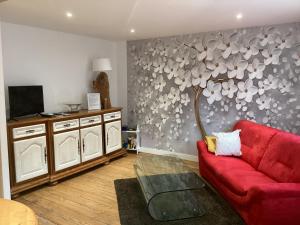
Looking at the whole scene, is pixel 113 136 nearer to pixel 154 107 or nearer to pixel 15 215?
pixel 154 107

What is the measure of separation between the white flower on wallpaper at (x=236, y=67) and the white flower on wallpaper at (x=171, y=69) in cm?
91

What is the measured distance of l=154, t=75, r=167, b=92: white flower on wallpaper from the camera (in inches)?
Answer: 183

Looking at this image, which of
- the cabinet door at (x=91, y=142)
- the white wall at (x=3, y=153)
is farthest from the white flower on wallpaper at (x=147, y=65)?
the white wall at (x=3, y=153)

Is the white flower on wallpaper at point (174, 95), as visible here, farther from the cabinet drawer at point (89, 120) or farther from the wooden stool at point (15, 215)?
the wooden stool at point (15, 215)

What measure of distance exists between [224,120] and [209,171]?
3.82ft

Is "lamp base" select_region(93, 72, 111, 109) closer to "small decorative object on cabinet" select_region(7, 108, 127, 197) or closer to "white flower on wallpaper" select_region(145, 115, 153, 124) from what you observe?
"small decorative object on cabinet" select_region(7, 108, 127, 197)

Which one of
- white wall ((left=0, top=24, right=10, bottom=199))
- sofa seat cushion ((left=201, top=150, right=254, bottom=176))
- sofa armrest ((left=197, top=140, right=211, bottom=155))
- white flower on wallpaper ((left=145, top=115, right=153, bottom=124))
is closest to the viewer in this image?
white wall ((left=0, top=24, right=10, bottom=199))

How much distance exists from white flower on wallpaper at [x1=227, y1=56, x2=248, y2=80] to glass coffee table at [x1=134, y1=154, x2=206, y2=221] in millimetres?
1707

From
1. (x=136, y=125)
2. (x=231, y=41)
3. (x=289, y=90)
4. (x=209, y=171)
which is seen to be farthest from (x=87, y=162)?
(x=289, y=90)

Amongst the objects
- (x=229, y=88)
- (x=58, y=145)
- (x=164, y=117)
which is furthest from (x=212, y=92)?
(x=58, y=145)

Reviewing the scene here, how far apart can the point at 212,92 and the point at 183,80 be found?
1.86 feet

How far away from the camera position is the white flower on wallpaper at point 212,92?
4090 mm

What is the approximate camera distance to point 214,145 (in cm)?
357

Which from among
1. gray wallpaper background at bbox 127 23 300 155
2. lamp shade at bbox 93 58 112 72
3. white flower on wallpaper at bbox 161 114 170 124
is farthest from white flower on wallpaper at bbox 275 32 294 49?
lamp shade at bbox 93 58 112 72
